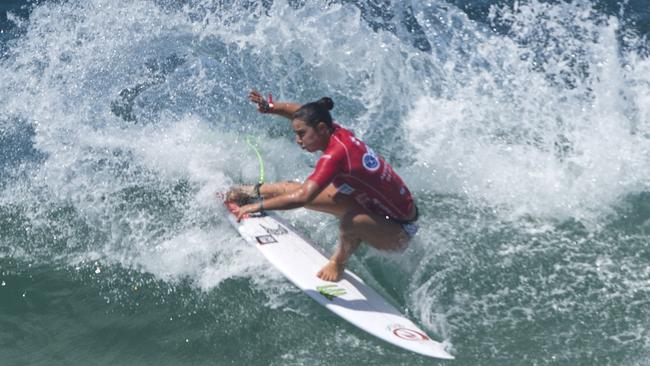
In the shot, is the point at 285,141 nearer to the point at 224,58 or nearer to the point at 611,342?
the point at 224,58

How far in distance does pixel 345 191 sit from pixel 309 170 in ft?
6.30

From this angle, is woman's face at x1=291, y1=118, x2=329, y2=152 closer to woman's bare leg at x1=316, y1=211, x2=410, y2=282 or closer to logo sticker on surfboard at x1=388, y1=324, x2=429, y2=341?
woman's bare leg at x1=316, y1=211, x2=410, y2=282

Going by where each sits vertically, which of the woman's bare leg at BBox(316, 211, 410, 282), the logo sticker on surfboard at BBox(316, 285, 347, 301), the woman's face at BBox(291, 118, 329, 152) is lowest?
the logo sticker on surfboard at BBox(316, 285, 347, 301)

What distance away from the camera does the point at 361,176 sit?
5.43 meters

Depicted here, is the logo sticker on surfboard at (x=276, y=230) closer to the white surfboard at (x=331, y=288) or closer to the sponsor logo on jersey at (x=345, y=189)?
the white surfboard at (x=331, y=288)

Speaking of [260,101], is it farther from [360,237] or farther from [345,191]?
[360,237]

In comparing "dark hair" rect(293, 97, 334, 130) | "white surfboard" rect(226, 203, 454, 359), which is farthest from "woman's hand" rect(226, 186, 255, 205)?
"dark hair" rect(293, 97, 334, 130)

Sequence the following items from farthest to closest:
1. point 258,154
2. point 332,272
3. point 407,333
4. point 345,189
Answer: point 258,154, point 332,272, point 345,189, point 407,333

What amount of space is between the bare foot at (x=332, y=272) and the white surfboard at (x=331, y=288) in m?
0.04

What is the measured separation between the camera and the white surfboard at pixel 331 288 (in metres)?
5.30

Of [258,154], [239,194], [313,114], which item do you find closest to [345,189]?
[313,114]

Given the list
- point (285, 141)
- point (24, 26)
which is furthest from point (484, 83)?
point (24, 26)

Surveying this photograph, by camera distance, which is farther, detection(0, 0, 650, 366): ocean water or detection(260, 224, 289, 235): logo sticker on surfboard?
detection(260, 224, 289, 235): logo sticker on surfboard

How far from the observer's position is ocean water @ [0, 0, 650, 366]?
18.2 feet
